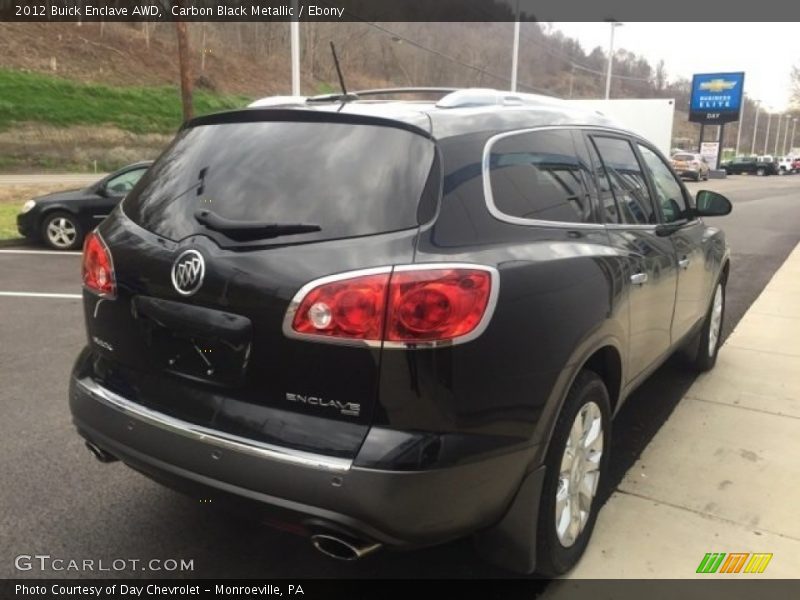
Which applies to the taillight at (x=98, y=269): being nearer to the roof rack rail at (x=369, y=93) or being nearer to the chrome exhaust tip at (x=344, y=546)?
the roof rack rail at (x=369, y=93)

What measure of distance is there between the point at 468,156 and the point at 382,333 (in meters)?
0.72

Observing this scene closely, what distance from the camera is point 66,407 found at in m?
4.22

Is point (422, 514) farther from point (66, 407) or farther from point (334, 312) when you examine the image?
point (66, 407)

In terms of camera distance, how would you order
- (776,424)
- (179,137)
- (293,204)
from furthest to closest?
(776,424) < (179,137) < (293,204)

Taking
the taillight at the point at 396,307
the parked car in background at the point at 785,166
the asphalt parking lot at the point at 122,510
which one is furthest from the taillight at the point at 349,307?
the parked car in background at the point at 785,166

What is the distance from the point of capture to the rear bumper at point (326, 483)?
78.5 inches

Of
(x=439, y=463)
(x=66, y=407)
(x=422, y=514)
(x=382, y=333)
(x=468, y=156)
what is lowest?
(x=66, y=407)

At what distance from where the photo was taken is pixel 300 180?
2.31 m

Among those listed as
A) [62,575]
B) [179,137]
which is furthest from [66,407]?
[179,137]

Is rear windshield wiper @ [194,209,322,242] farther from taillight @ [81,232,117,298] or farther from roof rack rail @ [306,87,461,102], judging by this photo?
roof rack rail @ [306,87,461,102]

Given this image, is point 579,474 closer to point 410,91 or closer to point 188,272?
point 188,272

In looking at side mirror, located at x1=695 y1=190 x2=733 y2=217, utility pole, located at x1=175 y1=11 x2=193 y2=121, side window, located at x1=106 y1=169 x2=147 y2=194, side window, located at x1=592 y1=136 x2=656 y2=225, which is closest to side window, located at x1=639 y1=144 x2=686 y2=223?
side mirror, located at x1=695 y1=190 x2=733 y2=217

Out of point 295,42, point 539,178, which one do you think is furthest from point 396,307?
point 295,42

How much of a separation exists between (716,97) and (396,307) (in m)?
57.6
